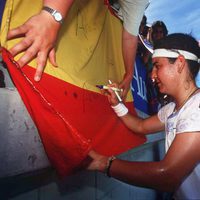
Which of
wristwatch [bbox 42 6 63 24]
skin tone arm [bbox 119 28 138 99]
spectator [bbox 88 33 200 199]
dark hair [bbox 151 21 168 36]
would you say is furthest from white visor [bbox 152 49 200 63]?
dark hair [bbox 151 21 168 36]

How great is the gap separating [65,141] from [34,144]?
0.56 feet

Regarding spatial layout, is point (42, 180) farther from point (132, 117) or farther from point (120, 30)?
point (120, 30)

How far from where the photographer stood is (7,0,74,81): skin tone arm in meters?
1.10

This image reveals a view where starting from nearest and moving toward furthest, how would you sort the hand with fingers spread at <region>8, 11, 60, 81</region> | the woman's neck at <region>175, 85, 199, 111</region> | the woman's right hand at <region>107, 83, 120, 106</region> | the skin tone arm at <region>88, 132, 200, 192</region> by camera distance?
the hand with fingers spread at <region>8, 11, 60, 81</region> < the skin tone arm at <region>88, 132, 200, 192</region> < the woman's neck at <region>175, 85, 199, 111</region> < the woman's right hand at <region>107, 83, 120, 106</region>

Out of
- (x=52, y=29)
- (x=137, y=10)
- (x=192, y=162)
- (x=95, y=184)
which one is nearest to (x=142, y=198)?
(x=95, y=184)

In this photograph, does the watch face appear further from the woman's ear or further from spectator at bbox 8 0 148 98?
the woman's ear

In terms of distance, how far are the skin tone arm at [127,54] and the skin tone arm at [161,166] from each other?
2.55 feet

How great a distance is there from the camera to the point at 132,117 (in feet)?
6.94

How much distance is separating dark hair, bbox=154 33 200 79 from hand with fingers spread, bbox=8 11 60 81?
922mm

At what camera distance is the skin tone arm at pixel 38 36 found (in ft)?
3.61

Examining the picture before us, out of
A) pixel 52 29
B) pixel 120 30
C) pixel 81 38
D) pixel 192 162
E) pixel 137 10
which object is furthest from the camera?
pixel 120 30

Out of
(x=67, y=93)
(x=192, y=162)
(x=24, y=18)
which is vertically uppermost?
(x=24, y=18)

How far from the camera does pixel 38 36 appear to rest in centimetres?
113

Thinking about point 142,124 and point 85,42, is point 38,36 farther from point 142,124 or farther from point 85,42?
point 142,124
